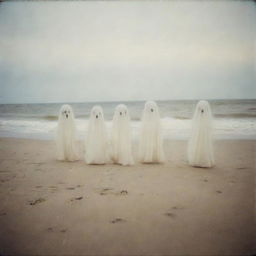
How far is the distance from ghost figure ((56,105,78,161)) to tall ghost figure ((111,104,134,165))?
145cm

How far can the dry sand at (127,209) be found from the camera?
3.05 metres

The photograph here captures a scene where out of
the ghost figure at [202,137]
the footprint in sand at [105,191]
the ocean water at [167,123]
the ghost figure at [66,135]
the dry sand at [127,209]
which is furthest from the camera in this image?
the ocean water at [167,123]

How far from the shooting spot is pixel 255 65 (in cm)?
464

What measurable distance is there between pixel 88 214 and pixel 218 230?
1.98 m

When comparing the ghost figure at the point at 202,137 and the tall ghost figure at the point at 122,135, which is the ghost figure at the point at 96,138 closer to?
the tall ghost figure at the point at 122,135

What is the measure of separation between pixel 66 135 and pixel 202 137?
4.15 metres

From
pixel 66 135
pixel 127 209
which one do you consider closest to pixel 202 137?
pixel 127 209

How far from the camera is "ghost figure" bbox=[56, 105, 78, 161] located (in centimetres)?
763

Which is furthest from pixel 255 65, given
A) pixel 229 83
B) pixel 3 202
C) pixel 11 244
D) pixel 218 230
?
pixel 3 202

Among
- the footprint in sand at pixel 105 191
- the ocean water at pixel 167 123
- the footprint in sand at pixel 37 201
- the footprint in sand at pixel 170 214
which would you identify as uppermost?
the ocean water at pixel 167 123

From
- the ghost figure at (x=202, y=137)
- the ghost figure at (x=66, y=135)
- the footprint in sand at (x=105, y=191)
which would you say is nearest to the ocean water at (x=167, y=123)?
the ghost figure at (x=66, y=135)

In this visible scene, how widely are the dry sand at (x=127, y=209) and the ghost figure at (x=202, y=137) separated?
1.20 ft

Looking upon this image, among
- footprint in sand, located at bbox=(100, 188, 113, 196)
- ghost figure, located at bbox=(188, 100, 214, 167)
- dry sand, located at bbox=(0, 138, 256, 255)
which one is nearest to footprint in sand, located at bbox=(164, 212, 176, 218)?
dry sand, located at bbox=(0, 138, 256, 255)

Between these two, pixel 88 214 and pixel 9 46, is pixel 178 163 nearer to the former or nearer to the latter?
pixel 88 214
